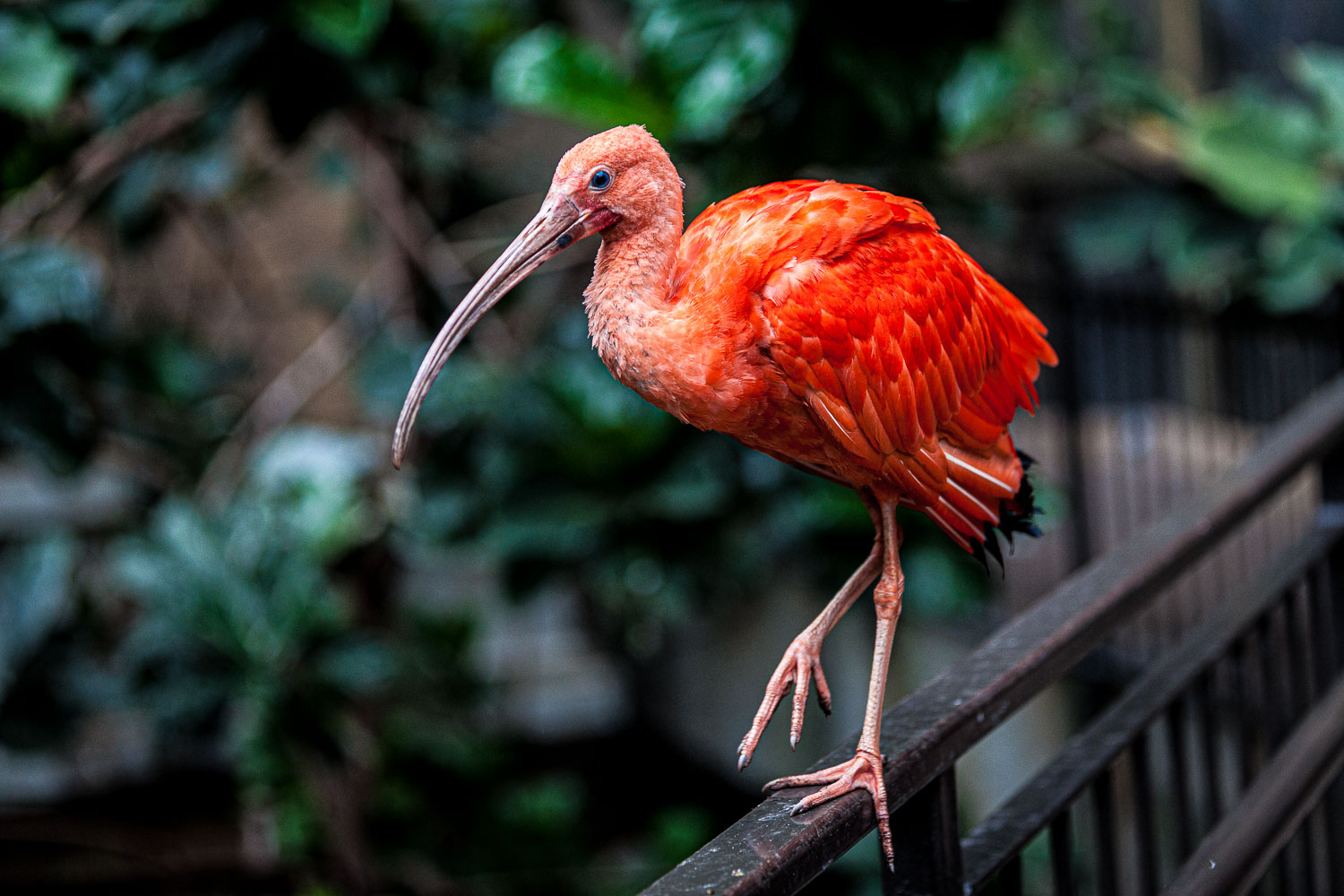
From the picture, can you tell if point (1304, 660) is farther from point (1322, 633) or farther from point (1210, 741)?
point (1210, 741)

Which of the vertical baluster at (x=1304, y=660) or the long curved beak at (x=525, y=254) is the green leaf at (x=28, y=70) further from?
the vertical baluster at (x=1304, y=660)

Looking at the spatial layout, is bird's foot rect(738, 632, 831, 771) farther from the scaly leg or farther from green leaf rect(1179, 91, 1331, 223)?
green leaf rect(1179, 91, 1331, 223)

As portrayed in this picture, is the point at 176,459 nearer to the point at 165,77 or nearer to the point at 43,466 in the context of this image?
the point at 43,466

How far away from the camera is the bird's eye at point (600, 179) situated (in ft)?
3.78

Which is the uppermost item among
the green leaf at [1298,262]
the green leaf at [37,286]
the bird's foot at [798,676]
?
the green leaf at [37,286]

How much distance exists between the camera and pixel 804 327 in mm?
1190

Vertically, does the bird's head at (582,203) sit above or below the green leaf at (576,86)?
below

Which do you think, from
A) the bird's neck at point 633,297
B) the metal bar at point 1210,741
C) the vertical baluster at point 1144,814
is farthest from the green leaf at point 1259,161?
the bird's neck at point 633,297

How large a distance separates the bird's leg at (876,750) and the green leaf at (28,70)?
6.14ft

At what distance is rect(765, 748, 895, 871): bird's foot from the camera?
1.18 meters

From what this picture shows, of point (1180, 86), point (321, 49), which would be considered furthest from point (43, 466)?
point (1180, 86)

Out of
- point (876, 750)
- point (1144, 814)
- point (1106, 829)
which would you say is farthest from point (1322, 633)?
point (876, 750)

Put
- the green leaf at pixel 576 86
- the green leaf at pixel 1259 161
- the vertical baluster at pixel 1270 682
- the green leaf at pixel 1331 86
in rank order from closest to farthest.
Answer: the vertical baluster at pixel 1270 682, the green leaf at pixel 576 86, the green leaf at pixel 1259 161, the green leaf at pixel 1331 86

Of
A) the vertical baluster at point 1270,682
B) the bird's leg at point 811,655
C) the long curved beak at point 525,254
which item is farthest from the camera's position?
the vertical baluster at point 1270,682
